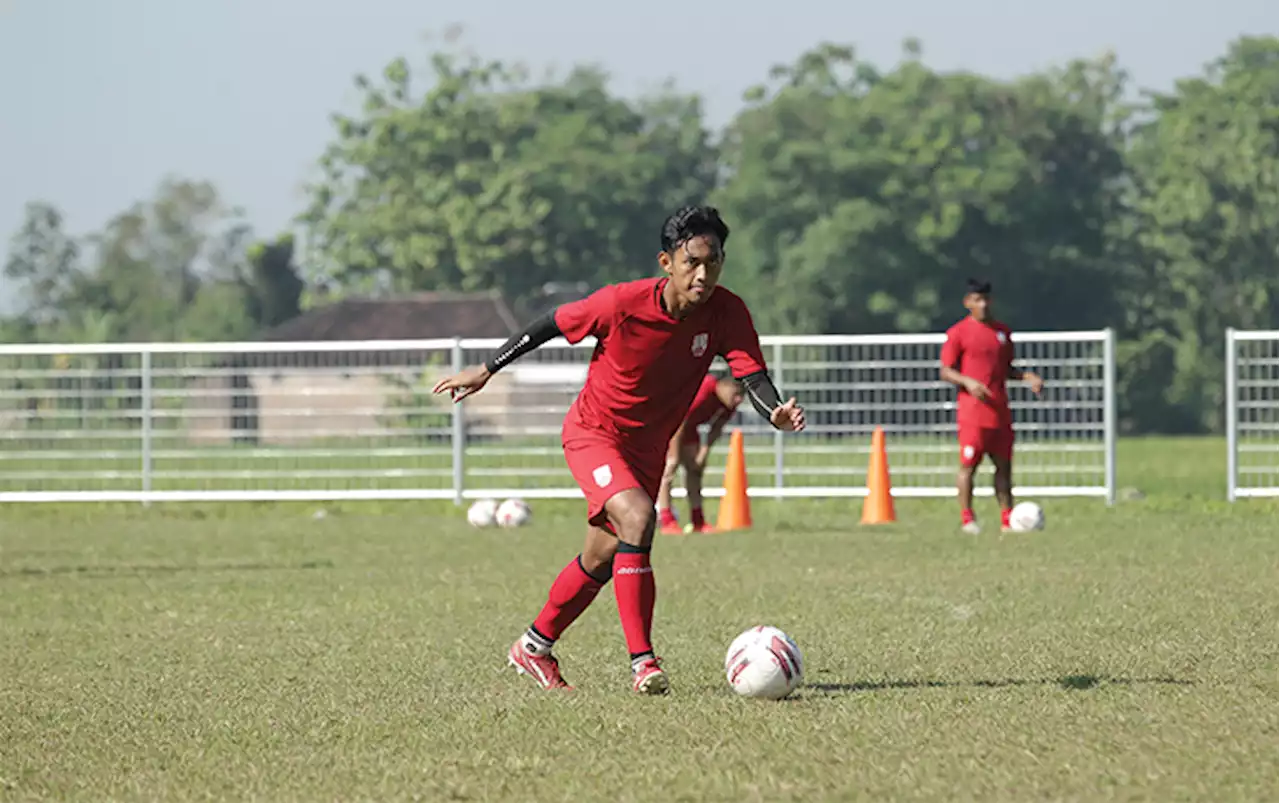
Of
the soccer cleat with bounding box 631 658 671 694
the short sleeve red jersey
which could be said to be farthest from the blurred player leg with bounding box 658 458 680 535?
the soccer cleat with bounding box 631 658 671 694

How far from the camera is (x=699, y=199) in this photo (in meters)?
101

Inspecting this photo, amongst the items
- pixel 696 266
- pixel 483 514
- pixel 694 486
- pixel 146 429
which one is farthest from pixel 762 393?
pixel 146 429

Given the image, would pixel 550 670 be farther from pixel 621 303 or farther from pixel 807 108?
pixel 807 108

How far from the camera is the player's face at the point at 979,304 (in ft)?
63.0

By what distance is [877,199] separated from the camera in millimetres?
85812

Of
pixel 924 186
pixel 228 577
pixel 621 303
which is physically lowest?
pixel 228 577

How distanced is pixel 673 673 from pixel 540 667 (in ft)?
2.34

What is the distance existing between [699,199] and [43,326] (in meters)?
46.5

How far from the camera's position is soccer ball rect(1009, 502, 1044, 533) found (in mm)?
19422

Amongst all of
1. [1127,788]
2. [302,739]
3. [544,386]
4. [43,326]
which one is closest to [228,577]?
[302,739]

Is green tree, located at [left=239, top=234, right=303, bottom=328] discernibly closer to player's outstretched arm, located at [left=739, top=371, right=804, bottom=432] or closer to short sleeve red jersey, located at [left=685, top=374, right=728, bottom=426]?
short sleeve red jersey, located at [left=685, top=374, right=728, bottom=426]

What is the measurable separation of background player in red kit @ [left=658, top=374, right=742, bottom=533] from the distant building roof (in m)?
62.8

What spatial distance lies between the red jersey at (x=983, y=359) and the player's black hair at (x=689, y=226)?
1061 cm

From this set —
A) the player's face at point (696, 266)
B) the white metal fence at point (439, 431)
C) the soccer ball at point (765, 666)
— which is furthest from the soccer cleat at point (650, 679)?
the white metal fence at point (439, 431)
